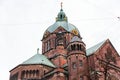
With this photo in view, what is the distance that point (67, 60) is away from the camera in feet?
159

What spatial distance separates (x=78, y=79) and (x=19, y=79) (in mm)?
12478

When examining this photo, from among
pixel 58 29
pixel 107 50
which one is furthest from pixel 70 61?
pixel 58 29

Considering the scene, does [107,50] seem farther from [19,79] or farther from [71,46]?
[19,79]

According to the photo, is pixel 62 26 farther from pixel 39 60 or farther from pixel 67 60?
pixel 67 60

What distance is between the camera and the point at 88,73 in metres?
45.1

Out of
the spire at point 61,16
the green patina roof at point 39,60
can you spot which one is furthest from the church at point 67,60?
the spire at point 61,16

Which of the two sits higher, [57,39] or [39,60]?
[57,39]

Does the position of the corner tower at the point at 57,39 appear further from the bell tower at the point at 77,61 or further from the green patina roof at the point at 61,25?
the bell tower at the point at 77,61

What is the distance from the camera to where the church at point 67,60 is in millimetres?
45031

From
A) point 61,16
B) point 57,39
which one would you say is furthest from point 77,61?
point 61,16

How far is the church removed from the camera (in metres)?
45.0

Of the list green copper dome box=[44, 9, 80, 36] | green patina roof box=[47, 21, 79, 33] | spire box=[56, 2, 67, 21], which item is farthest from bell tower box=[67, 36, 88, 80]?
spire box=[56, 2, 67, 21]

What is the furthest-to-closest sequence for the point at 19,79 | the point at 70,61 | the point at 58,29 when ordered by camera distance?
the point at 58,29 < the point at 19,79 < the point at 70,61

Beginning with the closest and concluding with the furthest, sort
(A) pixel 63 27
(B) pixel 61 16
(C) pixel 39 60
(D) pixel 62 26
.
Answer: (C) pixel 39 60 → (A) pixel 63 27 → (D) pixel 62 26 → (B) pixel 61 16
